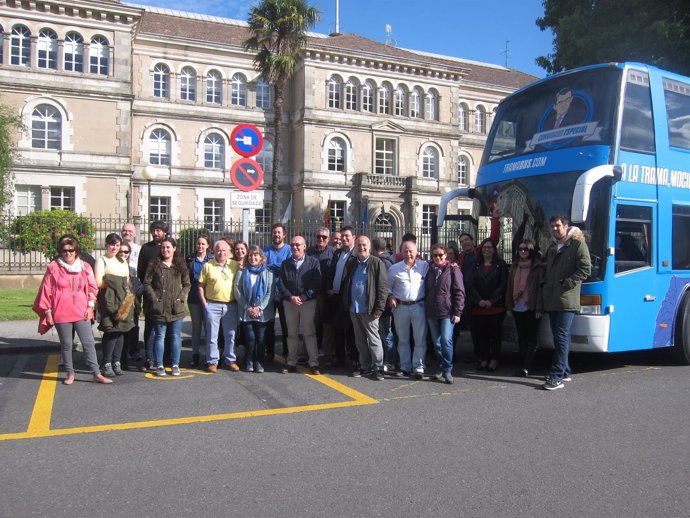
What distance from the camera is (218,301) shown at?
8.13 m

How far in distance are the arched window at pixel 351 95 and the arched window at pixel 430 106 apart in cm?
531

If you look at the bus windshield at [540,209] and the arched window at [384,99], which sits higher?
the arched window at [384,99]

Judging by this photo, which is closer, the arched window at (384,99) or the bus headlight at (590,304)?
the bus headlight at (590,304)

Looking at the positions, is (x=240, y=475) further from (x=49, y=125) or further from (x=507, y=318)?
(x=49, y=125)

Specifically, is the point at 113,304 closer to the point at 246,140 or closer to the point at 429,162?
the point at 246,140

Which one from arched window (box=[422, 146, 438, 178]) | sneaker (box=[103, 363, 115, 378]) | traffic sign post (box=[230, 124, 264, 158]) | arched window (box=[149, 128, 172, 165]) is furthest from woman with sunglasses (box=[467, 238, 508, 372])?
arched window (box=[422, 146, 438, 178])

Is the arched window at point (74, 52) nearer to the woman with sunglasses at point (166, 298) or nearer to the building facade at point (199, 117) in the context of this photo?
the building facade at point (199, 117)

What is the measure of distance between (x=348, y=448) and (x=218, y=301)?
3.76 metres

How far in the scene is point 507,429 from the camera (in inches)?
217

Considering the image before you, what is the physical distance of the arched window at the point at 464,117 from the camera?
46.1 metres

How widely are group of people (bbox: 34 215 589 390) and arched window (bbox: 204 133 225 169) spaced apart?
30.8 metres

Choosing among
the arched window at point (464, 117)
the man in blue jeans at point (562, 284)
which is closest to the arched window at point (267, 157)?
the arched window at point (464, 117)

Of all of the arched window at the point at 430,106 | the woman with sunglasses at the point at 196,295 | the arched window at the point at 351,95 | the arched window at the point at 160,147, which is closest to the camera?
the woman with sunglasses at the point at 196,295

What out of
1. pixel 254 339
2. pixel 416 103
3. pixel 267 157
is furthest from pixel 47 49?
pixel 254 339
